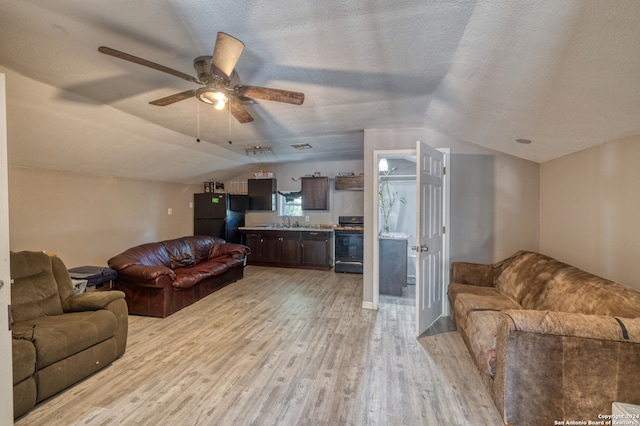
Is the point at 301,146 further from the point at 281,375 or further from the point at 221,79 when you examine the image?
the point at 281,375

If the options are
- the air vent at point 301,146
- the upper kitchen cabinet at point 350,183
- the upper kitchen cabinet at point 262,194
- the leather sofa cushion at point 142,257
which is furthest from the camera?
the upper kitchen cabinet at point 262,194

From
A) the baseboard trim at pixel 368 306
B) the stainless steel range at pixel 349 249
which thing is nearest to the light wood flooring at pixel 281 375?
the baseboard trim at pixel 368 306

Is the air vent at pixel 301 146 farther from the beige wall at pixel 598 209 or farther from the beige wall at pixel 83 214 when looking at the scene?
the beige wall at pixel 598 209

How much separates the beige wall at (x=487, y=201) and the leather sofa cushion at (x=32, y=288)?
4.08m

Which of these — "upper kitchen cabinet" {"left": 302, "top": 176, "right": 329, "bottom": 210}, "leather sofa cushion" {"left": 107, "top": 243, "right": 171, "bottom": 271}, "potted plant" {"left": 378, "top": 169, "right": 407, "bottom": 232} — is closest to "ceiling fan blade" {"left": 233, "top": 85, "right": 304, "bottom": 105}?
"leather sofa cushion" {"left": 107, "top": 243, "right": 171, "bottom": 271}

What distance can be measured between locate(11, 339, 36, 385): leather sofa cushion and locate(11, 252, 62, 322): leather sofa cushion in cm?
58

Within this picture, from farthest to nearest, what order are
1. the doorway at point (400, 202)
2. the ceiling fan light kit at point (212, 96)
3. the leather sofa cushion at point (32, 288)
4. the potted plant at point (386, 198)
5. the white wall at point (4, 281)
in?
the potted plant at point (386, 198)
the doorway at point (400, 202)
the leather sofa cushion at point (32, 288)
the ceiling fan light kit at point (212, 96)
the white wall at point (4, 281)

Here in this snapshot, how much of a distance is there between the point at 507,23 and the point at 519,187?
8.13 feet

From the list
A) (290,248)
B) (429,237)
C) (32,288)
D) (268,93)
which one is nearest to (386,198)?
(429,237)

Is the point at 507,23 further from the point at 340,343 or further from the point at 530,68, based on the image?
the point at 340,343

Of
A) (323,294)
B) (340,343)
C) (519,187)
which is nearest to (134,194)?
(323,294)

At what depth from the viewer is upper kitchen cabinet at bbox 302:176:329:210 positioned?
6.16 metres

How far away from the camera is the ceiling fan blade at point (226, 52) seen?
4.54 ft

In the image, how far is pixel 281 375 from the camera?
2.19 metres
